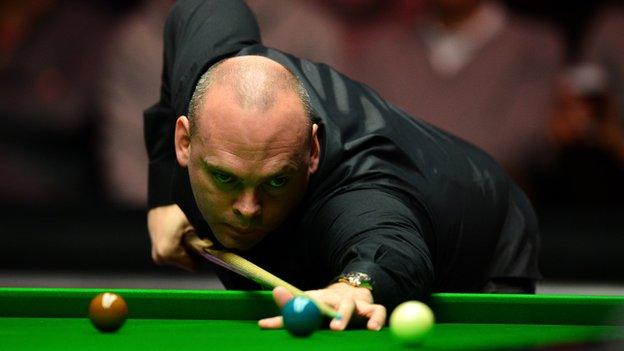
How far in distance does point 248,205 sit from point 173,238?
826 millimetres

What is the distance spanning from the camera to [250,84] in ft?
9.03

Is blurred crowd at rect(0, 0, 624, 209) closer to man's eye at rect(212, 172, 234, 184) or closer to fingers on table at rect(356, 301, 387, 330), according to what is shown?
man's eye at rect(212, 172, 234, 184)

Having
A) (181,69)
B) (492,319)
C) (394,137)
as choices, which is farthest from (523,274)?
(181,69)

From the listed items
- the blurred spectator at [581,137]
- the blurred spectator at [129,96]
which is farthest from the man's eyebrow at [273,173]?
the blurred spectator at [581,137]

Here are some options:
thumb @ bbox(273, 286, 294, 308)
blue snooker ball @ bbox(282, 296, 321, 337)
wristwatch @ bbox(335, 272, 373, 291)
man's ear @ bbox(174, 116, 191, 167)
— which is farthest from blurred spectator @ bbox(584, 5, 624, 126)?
blue snooker ball @ bbox(282, 296, 321, 337)

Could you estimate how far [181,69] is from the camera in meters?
3.36

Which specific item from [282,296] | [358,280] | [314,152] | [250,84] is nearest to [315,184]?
[314,152]

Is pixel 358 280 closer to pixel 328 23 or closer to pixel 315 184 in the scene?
pixel 315 184

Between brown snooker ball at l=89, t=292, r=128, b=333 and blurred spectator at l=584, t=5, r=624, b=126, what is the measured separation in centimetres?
469

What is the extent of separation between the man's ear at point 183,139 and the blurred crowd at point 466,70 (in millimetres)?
3561

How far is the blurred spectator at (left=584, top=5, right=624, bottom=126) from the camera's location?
654cm

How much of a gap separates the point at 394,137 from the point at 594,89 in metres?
3.66

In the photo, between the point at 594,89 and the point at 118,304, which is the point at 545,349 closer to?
the point at 118,304

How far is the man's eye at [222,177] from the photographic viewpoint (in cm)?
274
